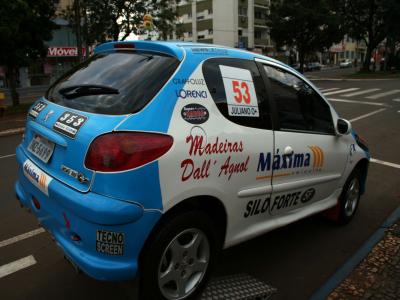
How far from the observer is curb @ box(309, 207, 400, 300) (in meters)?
3.27

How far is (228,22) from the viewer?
6612 cm

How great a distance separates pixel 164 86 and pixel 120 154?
0.57m

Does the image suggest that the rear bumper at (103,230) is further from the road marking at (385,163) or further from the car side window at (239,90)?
the road marking at (385,163)

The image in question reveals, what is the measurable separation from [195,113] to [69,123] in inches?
33.0

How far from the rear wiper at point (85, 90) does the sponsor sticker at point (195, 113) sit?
478 millimetres

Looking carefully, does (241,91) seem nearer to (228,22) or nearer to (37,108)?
(37,108)

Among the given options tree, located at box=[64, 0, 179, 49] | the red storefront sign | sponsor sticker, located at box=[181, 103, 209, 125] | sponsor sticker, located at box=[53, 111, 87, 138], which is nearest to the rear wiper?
sponsor sticker, located at box=[53, 111, 87, 138]

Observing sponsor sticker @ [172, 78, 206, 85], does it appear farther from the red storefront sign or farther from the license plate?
the red storefront sign

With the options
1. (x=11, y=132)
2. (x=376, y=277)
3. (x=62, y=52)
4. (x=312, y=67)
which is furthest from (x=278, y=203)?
(x=312, y=67)

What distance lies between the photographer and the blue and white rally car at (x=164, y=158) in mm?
2545

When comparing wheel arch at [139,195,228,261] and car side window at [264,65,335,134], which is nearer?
wheel arch at [139,195,228,261]

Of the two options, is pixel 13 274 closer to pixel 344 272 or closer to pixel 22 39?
pixel 344 272

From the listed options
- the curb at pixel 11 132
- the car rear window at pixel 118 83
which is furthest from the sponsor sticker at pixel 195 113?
the curb at pixel 11 132

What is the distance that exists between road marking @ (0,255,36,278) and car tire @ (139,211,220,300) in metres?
1.47
